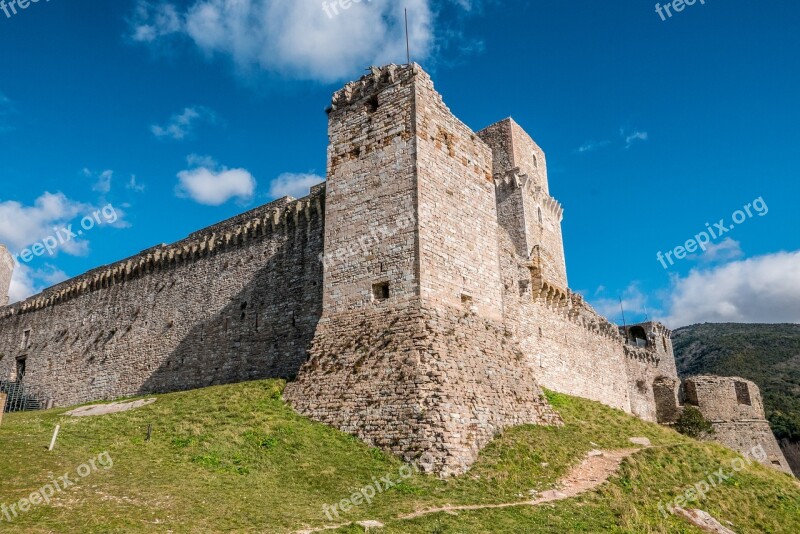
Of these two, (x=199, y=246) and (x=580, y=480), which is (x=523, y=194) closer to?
(x=199, y=246)

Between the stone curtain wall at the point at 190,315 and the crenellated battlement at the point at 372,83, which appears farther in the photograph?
the stone curtain wall at the point at 190,315

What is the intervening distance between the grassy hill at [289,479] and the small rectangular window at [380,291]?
363 cm

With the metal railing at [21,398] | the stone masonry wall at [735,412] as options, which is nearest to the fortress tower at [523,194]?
the stone masonry wall at [735,412]

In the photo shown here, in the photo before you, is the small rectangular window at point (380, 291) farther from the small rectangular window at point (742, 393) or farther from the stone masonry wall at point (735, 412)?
the small rectangular window at point (742, 393)

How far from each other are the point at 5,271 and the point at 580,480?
44.0 meters

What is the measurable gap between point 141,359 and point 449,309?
57.3ft

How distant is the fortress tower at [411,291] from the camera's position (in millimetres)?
12859

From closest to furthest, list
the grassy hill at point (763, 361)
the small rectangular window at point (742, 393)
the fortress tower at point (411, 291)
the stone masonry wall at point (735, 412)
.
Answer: the fortress tower at point (411, 291) < the stone masonry wall at point (735, 412) < the small rectangular window at point (742, 393) < the grassy hill at point (763, 361)

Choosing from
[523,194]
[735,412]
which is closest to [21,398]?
[523,194]

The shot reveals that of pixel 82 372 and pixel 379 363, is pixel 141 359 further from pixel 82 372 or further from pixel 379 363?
pixel 379 363

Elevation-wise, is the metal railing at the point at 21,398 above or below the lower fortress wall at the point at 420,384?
above

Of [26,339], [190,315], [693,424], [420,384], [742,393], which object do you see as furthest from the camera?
[742,393]

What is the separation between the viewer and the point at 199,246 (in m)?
25.6

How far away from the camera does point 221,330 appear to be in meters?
23.0
